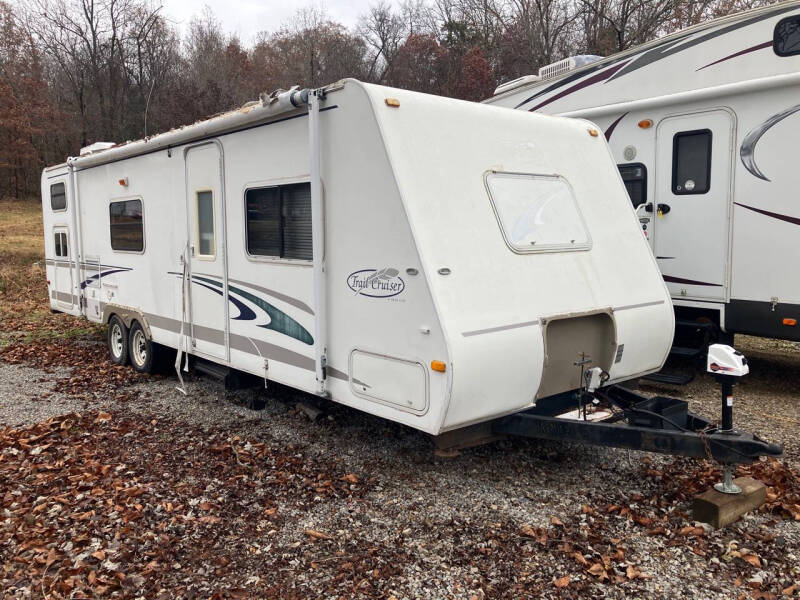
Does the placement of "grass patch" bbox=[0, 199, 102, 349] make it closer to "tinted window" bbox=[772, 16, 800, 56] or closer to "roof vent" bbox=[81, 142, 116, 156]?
"roof vent" bbox=[81, 142, 116, 156]

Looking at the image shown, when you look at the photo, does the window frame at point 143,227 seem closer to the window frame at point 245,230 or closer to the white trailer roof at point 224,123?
the white trailer roof at point 224,123

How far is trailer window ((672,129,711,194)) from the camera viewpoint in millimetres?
6629

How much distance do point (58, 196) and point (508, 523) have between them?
7.83 meters

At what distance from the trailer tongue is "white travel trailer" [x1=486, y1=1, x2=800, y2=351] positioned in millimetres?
2379

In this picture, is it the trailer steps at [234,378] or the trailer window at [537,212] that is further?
the trailer steps at [234,378]

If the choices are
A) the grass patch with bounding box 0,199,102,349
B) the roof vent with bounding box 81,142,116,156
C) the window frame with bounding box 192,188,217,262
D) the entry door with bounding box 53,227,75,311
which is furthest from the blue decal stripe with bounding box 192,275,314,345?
the grass patch with bounding box 0,199,102,349

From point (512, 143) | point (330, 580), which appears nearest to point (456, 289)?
point (512, 143)

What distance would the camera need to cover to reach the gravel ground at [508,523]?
3393 mm

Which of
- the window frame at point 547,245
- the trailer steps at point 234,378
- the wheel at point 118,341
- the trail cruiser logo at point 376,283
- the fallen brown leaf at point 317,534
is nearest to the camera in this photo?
the fallen brown leaf at point 317,534

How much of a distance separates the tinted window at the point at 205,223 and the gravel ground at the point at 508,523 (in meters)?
1.53

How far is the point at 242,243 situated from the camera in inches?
216

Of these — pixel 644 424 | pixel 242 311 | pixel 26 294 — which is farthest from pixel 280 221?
pixel 26 294

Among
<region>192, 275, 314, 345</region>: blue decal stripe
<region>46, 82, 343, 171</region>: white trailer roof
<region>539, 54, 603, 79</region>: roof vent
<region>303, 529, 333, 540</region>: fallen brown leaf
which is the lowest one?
<region>303, 529, 333, 540</region>: fallen brown leaf

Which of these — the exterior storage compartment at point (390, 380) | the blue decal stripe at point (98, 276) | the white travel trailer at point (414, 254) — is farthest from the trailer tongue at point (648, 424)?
the blue decal stripe at point (98, 276)
